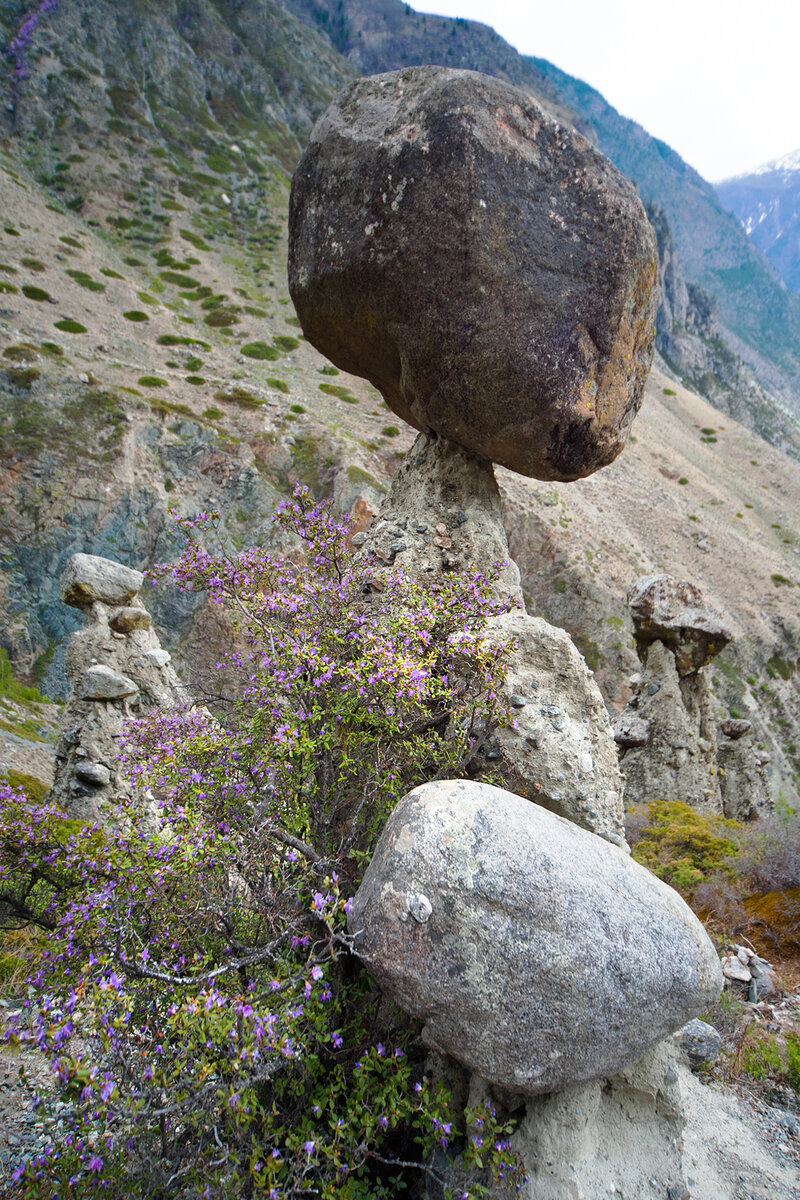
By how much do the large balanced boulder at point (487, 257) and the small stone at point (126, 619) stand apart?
212 inches

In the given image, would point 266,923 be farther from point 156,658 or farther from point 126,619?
point 126,619

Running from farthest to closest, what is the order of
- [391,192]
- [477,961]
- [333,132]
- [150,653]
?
[150,653]
[333,132]
[391,192]
[477,961]

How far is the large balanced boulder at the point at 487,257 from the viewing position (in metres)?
5.23

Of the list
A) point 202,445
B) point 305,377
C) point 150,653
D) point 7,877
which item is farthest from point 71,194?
point 7,877

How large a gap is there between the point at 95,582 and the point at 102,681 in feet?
5.76

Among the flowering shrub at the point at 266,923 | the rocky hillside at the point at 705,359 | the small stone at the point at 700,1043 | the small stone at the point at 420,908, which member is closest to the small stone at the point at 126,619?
the flowering shrub at the point at 266,923

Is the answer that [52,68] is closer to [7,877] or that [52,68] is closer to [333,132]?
[333,132]

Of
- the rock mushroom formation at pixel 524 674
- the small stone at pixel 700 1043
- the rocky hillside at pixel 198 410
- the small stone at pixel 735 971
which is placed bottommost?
the rocky hillside at pixel 198 410

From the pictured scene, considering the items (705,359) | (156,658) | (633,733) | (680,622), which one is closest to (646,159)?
(705,359)

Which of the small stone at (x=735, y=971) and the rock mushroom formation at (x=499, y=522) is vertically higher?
the rock mushroom formation at (x=499, y=522)

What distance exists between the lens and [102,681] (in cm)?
786

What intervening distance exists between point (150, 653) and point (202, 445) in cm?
1475

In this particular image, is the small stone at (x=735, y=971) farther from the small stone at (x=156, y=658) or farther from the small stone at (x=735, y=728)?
the small stone at (x=735, y=728)

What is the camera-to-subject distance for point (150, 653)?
910 centimetres
